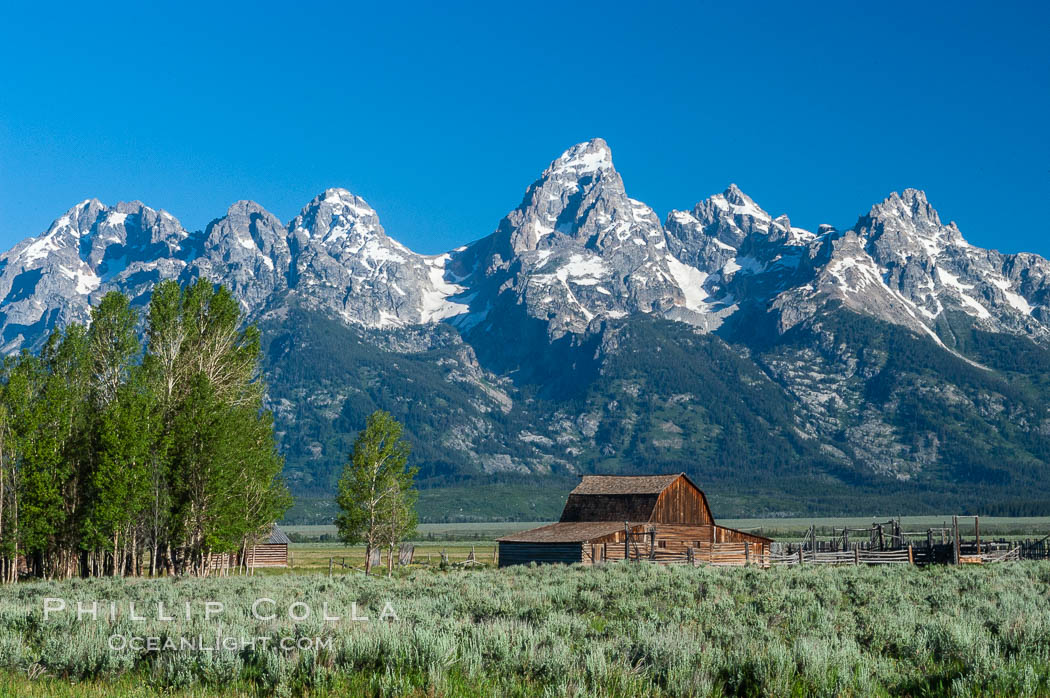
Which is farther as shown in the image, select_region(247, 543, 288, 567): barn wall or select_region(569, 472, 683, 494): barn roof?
select_region(247, 543, 288, 567): barn wall

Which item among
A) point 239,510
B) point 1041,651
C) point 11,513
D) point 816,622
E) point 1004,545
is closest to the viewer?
point 1041,651

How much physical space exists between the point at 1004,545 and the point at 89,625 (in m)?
56.5

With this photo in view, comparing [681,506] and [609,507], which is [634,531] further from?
[681,506]

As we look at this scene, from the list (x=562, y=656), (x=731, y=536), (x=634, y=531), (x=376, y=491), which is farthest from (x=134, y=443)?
(x=731, y=536)

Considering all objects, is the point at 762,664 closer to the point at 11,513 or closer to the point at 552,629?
the point at 552,629

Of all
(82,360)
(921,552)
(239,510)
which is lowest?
(921,552)

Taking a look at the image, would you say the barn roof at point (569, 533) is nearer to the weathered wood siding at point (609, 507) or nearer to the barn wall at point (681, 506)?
the weathered wood siding at point (609, 507)

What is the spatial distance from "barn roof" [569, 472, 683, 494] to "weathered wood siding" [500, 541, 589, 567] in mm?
6930

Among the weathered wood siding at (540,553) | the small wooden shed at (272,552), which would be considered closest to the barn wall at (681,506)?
the weathered wood siding at (540,553)

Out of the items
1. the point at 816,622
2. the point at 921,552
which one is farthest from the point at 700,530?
the point at 816,622

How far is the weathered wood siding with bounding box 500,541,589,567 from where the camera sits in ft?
174

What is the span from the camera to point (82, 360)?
4172 centimetres

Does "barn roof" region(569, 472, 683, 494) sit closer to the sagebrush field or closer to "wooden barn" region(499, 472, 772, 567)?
"wooden barn" region(499, 472, 772, 567)

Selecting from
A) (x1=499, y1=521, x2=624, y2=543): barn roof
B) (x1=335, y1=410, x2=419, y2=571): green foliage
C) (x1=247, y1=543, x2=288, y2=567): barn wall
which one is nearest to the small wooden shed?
(x1=247, y1=543, x2=288, y2=567): barn wall
